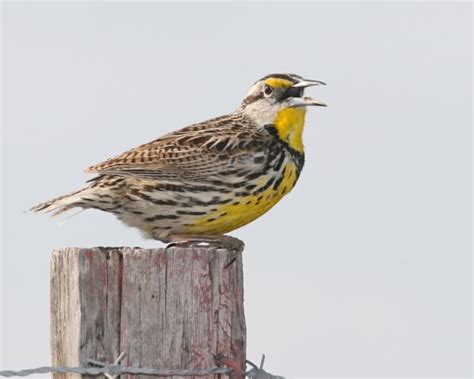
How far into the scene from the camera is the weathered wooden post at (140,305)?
14.5 feet

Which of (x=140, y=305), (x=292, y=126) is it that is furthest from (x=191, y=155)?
(x=140, y=305)

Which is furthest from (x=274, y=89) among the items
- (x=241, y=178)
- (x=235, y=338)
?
(x=235, y=338)

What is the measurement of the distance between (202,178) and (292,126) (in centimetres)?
76

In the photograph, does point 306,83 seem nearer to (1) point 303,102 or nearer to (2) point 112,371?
(1) point 303,102

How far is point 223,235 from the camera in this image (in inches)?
252

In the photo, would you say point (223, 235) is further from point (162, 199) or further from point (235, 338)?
point (235, 338)

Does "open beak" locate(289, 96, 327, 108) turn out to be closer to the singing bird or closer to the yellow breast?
the singing bird

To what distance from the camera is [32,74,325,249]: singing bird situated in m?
6.54

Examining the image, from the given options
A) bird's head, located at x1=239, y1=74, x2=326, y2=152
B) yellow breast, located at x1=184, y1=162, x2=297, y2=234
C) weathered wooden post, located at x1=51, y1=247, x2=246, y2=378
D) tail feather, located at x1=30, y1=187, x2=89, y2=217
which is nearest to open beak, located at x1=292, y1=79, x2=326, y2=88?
bird's head, located at x1=239, y1=74, x2=326, y2=152

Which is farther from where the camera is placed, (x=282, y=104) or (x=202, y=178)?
(x=282, y=104)

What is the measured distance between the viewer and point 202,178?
6664 millimetres

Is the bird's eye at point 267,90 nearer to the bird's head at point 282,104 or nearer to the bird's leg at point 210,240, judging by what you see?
the bird's head at point 282,104

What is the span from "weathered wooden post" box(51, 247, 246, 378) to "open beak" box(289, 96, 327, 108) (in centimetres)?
248

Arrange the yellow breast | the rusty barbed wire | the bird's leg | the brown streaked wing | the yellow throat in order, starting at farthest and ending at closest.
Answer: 1. the yellow throat
2. the brown streaked wing
3. the yellow breast
4. the bird's leg
5. the rusty barbed wire
